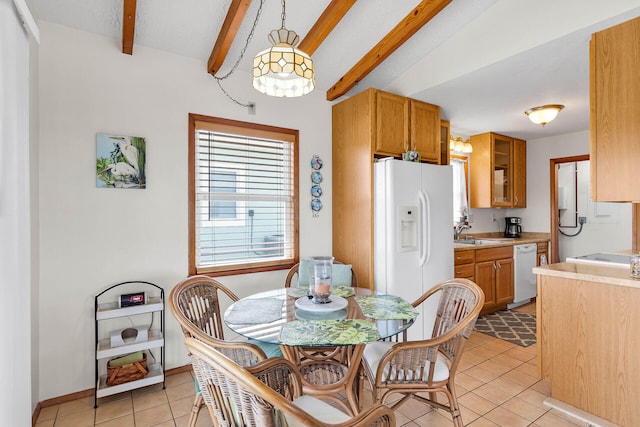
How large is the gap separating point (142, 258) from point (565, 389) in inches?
123

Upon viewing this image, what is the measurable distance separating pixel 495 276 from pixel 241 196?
10.8ft

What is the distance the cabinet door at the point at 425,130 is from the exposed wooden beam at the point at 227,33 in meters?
1.87

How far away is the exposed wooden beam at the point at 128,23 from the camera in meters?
2.13

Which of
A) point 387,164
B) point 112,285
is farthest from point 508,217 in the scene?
point 112,285

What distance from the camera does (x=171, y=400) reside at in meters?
2.32

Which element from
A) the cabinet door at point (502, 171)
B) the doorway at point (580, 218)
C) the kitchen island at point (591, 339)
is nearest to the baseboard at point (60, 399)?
the kitchen island at point (591, 339)

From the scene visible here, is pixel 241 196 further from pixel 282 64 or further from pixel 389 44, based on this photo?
pixel 389 44

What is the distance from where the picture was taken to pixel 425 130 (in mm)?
3545

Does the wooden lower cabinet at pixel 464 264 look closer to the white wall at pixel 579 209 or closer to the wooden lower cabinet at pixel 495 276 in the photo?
the wooden lower cabinet at pixel 495 276

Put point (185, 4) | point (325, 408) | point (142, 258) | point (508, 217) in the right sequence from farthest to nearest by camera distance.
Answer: point (508, 217) → point (142, 258) → point (185, 4) → point (325, 408)

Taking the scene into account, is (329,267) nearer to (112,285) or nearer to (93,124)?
(112,285)

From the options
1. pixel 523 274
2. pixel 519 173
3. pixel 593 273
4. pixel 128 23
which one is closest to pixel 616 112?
pixel 593 273

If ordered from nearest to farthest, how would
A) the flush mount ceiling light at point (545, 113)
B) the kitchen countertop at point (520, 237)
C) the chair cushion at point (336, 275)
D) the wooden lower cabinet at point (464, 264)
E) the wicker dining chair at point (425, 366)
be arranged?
the wicker dining chair at point (425, 366), the chair cushion at point (336, 275), the flush mount ceiling light at point (545, 113), the wooden lower cabinet at point (464, 264), the kitchen countertop at point (520, 237)

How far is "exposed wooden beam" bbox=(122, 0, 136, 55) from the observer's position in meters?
2.13
